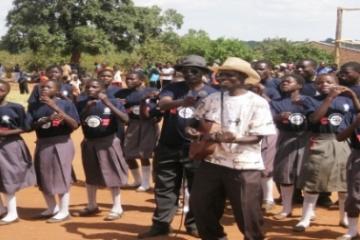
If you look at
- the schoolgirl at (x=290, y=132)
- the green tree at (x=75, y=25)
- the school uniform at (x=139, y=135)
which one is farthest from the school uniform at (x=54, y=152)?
the green tree at (x=75, y=25)

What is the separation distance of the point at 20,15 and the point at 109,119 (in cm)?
3767

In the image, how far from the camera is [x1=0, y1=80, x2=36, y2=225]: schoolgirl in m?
6.68

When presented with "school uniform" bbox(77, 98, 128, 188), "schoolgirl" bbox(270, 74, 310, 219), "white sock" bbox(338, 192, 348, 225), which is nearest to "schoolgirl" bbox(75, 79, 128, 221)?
"school uniform" bbox(77, 98, 128, 188)

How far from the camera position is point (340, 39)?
51.6 feet

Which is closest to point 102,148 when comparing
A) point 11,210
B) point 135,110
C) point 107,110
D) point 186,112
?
point 107,110

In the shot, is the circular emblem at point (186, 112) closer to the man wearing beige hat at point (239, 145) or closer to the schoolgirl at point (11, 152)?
the man wearing beige hat at point (239, 145)

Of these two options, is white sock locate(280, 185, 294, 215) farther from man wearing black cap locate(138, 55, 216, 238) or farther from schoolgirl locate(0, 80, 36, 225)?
schoolgirl locate(0, 80, 36, 225)

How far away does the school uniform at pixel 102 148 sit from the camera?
690cm

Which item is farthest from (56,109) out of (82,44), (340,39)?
(82,44)

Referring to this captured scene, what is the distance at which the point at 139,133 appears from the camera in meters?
9.14

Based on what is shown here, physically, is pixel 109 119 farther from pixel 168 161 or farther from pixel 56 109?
pixel 168 161

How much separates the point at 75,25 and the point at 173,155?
36678 mm

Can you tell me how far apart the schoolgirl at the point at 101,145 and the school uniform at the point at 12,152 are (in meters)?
0.70

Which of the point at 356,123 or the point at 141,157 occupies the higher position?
the point at 356,123
